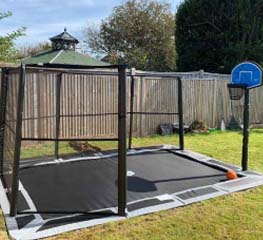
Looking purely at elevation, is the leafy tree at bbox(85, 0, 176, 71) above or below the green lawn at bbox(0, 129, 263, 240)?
above

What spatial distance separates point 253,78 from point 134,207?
2901mm

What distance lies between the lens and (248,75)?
17.8ft

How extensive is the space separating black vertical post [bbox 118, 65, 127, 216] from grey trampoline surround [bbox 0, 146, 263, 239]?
6.5 inches

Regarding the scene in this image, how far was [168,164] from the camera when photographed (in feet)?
18.6

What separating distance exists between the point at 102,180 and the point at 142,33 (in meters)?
18.8

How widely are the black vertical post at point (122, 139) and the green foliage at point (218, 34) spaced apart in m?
11.0

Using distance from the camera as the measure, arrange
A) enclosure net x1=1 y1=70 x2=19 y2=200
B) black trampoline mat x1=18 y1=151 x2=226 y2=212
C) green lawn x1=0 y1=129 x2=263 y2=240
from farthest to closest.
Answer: enclosure net x1=1 y1=70 x2=19 y2=200
black trampoline mat x1=18 y1=151 x2=226 y2=212
green lawn x1=0 y1=129 x2=263 y2=240

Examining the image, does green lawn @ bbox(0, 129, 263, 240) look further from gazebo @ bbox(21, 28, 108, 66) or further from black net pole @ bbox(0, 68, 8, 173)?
gazebo @ bbox(21, 28, 108, 66)

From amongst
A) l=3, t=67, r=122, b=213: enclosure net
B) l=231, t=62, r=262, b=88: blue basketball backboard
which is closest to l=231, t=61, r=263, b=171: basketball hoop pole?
l=231, t=62, r=262, b=88: blue basketball backboard

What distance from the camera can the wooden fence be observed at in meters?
6.91

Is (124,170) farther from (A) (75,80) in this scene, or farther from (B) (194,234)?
(A) (75,80)

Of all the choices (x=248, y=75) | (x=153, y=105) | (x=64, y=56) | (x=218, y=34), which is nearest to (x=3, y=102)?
(x=248, y=75)

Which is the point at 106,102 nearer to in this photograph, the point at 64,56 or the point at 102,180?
the point at 102,180

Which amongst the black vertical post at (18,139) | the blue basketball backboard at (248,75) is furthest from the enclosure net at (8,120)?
the blue basketball backboard at (248,75)
